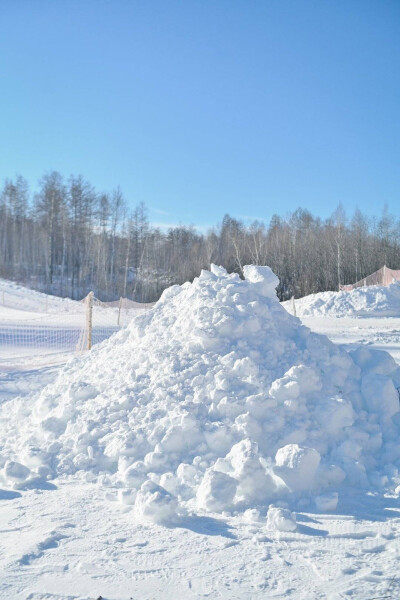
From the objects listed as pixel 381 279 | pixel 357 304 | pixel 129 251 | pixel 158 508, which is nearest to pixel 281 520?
pixel 158 508

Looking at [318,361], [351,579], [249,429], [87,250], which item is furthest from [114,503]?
[87,250]

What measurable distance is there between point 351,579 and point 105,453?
2348 millimetres

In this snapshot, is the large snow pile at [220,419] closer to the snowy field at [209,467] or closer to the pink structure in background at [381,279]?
the snowy field at [209,467]

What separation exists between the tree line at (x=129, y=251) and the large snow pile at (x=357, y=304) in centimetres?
1443

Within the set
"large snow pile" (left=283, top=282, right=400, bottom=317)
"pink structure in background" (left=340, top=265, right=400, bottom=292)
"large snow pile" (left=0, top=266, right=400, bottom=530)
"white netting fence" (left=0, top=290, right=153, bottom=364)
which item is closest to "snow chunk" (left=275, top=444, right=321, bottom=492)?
"large snow pile" (left=0, top=266, right=400, bottom=530)

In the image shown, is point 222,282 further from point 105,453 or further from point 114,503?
point 114,503

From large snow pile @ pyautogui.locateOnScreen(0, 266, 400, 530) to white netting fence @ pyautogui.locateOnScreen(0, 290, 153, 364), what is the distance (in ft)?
19.8

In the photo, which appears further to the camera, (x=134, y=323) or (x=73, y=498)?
(x=134, y=323)

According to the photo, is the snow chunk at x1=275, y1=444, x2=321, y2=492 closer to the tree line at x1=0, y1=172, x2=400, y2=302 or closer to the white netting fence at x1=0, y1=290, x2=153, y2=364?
the white netting fence at x1=0, y1=290, x2=153, y2=364

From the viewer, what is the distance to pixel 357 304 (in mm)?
19969

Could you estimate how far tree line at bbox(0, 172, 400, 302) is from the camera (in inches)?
1480

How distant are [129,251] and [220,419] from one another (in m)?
39.1

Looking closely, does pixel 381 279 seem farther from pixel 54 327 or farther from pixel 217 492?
pixel 217 492

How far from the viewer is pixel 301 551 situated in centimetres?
303
